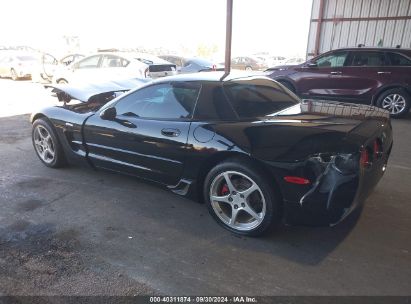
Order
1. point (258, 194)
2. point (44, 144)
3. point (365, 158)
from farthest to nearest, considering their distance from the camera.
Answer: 1. point (44, 144)
2. point (258, 194)
3. point (365, 158)

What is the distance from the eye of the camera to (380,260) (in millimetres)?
2688

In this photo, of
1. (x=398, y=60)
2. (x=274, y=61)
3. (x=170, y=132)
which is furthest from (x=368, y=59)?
(x=274, y=61)

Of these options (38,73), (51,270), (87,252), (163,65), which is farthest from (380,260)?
(38,73)

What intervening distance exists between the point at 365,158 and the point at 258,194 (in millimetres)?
869

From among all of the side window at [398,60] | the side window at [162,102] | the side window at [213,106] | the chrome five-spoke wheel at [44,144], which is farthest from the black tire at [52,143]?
the side window at [398,60]

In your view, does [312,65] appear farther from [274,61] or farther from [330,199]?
[274,61]

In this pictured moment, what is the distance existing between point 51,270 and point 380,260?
2.47 meters

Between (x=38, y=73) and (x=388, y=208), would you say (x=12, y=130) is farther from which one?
(x=38, y=73)

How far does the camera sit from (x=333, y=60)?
855 cm

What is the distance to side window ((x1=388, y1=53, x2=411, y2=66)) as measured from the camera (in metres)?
7.75

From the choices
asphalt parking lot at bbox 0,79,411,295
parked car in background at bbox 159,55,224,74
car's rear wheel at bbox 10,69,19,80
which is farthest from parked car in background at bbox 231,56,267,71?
asphalt parking lot at bbox 0,79,411,295

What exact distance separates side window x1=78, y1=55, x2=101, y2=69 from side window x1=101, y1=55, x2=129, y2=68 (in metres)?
0.25

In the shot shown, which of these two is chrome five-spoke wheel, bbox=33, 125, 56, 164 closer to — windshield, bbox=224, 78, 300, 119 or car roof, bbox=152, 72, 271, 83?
car roof, bbox=152, 72, 271, 83

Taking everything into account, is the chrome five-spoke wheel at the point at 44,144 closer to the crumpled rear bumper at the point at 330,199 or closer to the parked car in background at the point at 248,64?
the crumpled rear bumper at the point at 330,199
